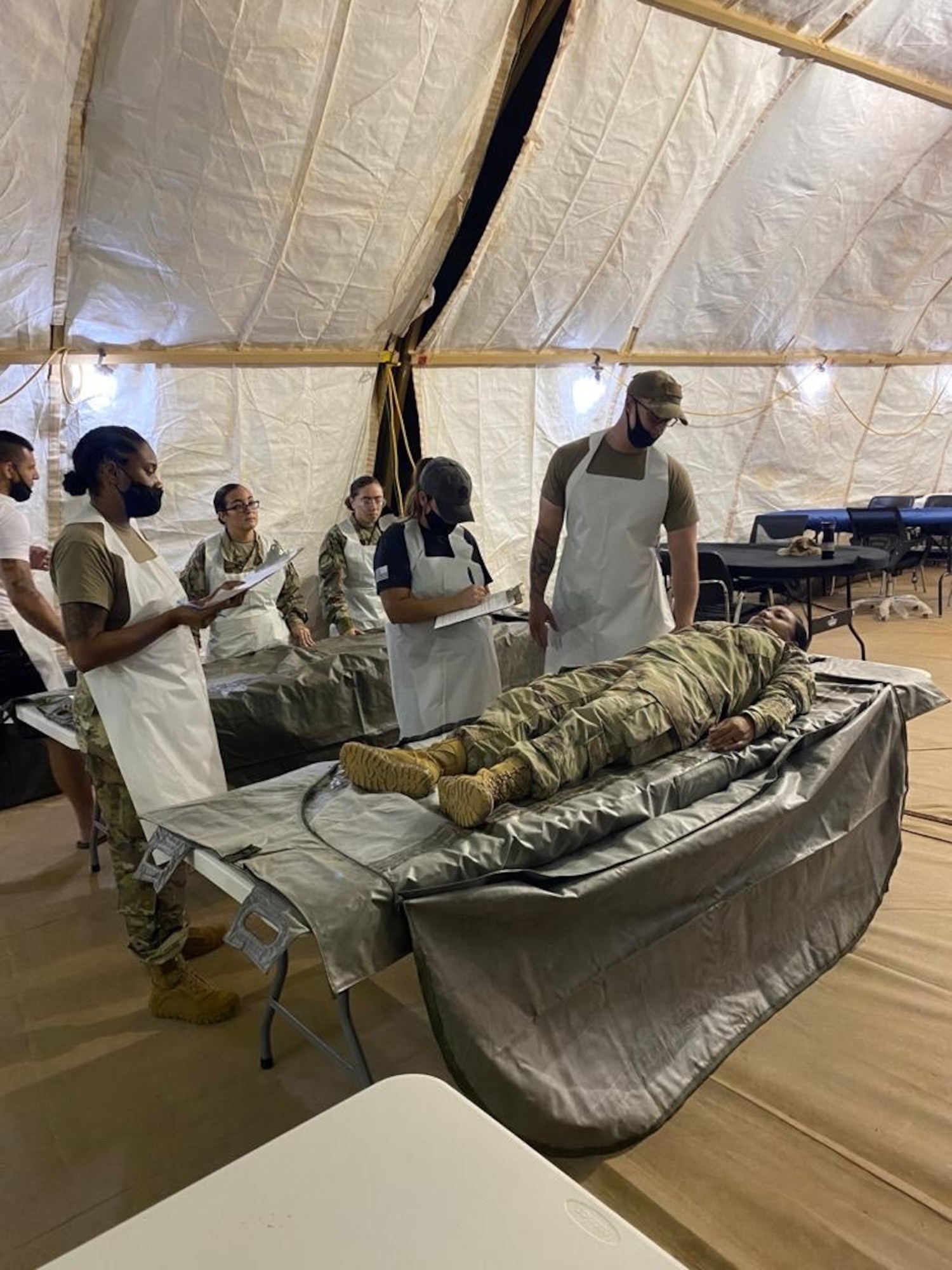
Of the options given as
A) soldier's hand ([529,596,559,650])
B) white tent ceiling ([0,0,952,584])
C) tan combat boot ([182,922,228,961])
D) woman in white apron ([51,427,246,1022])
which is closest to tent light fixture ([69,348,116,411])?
white tent ceiling ([0,0,952,584])

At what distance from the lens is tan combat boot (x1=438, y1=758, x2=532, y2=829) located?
1.69 m

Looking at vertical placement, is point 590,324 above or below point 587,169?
below

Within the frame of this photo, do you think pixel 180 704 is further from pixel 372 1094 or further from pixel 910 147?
pixel 910 147

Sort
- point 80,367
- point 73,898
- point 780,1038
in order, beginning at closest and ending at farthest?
point 780,1038 → point 73,898 → point 80,367

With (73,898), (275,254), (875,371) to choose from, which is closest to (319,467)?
(275,254)

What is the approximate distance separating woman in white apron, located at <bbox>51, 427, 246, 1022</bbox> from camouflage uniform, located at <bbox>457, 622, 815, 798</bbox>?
0.69 metres

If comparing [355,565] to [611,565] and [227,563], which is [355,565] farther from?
[611,565]

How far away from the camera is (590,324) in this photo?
17.7 ft

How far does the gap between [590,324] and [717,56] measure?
1.55 m

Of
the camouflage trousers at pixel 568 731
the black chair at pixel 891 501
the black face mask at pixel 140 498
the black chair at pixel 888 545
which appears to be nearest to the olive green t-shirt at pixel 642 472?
the camouflage trousers at pixel 568 731

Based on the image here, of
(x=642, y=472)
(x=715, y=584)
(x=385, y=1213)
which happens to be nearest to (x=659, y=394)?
(x=642, y=472)

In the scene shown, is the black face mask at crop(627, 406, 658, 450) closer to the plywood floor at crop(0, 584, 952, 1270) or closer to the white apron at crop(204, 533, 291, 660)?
the plywood floor at crop(0, 584, 952, 1270)

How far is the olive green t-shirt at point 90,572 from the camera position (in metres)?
1.82

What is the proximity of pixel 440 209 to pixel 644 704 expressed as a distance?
10.7 ft
